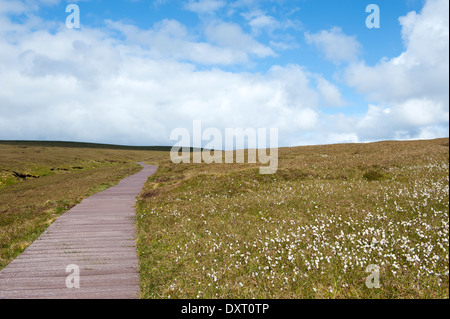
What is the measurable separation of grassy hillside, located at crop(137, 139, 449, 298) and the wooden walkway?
29.8 inches

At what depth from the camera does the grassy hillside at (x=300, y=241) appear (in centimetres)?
835

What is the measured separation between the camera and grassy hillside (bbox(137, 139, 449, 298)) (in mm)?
8352

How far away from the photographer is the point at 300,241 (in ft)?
36.9

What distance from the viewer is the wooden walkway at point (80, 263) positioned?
27.7 ft

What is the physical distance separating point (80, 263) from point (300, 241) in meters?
9.38

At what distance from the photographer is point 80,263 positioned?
10305mm

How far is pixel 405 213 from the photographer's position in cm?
1402

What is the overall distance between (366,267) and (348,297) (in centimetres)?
184

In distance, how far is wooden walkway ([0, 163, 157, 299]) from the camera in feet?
27.7

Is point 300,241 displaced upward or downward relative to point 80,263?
upward

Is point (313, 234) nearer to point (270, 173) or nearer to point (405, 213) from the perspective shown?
point (405, 213)

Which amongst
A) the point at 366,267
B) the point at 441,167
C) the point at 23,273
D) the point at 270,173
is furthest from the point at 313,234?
the point at 441,167

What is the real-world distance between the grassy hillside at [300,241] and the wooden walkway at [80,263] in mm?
758

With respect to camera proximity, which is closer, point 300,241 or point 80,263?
point 80,263
